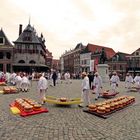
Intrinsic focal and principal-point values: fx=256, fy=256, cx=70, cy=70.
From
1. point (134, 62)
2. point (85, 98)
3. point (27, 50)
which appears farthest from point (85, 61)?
point (85, 98)

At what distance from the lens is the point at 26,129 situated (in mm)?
8727

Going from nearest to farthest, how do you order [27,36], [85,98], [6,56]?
[85,98] → [6,56] → [27,36]

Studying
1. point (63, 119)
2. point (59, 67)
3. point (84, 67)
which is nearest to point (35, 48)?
point (84, 67)

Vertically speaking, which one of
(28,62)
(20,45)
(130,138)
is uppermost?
(20,45)

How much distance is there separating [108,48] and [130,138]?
9986cm

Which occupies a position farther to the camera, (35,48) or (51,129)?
(35,48)

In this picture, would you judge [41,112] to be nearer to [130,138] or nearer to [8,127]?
[8,127]

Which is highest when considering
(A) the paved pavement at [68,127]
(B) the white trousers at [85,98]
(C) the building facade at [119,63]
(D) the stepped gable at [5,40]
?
(D) the stepped gable at [5,40]

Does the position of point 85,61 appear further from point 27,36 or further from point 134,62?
point 27,36

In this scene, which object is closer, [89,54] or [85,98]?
[85,98]

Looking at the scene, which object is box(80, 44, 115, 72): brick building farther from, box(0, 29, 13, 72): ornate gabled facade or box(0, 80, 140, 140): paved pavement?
box(0, 80, 140, 140): paved pavement

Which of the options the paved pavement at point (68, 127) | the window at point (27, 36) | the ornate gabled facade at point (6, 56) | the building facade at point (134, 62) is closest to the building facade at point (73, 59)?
the building facade at point (134, 62)

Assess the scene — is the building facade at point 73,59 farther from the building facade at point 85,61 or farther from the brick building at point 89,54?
the brick building at point 89,54

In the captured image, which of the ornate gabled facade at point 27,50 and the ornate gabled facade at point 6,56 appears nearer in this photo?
the ornate gabled facade at point 6,56
